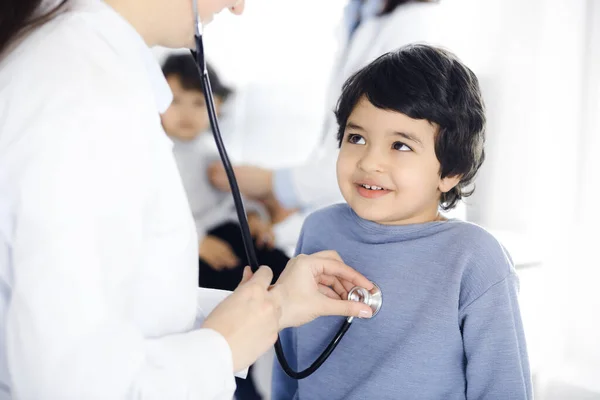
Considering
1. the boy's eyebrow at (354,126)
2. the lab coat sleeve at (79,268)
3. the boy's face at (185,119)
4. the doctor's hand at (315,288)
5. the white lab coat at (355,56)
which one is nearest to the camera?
the lab coat sleeve at (79,268)

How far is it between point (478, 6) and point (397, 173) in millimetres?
1154

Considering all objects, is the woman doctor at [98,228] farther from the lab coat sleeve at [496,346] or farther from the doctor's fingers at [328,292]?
the lab coat sleeve at [496,346]

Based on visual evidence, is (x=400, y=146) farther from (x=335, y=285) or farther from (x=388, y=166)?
(x=335, y=285)

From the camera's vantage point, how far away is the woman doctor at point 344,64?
4.10 feet

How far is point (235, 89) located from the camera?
1837mm

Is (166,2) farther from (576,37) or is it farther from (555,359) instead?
(555,359)

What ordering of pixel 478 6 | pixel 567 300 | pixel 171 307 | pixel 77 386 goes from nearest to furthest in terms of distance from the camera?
pixel 77 386 < pixel 171 307 < pixel 567 300 < pixel 478 6

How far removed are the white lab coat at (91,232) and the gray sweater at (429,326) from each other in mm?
374

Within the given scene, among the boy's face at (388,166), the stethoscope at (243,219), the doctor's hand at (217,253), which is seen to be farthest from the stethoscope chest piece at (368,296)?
the doctor's hand at (217,253)

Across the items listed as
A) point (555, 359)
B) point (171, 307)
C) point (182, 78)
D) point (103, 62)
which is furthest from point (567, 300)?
point (103, 62)

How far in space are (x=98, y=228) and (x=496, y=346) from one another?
59 centimetres

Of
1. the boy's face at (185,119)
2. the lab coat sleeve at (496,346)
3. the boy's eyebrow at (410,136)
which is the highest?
the boy's eyebrow at (410,136)

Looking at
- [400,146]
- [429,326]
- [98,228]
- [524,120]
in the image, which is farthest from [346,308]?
[524,120]

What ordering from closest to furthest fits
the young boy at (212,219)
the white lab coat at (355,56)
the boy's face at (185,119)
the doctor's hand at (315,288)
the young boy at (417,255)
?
the doctor's hand at (315,288)
the young boy at (417,255)
the white lab coat at (355,56)
the young boy at (212,219)
the boy's face at (185,119)
